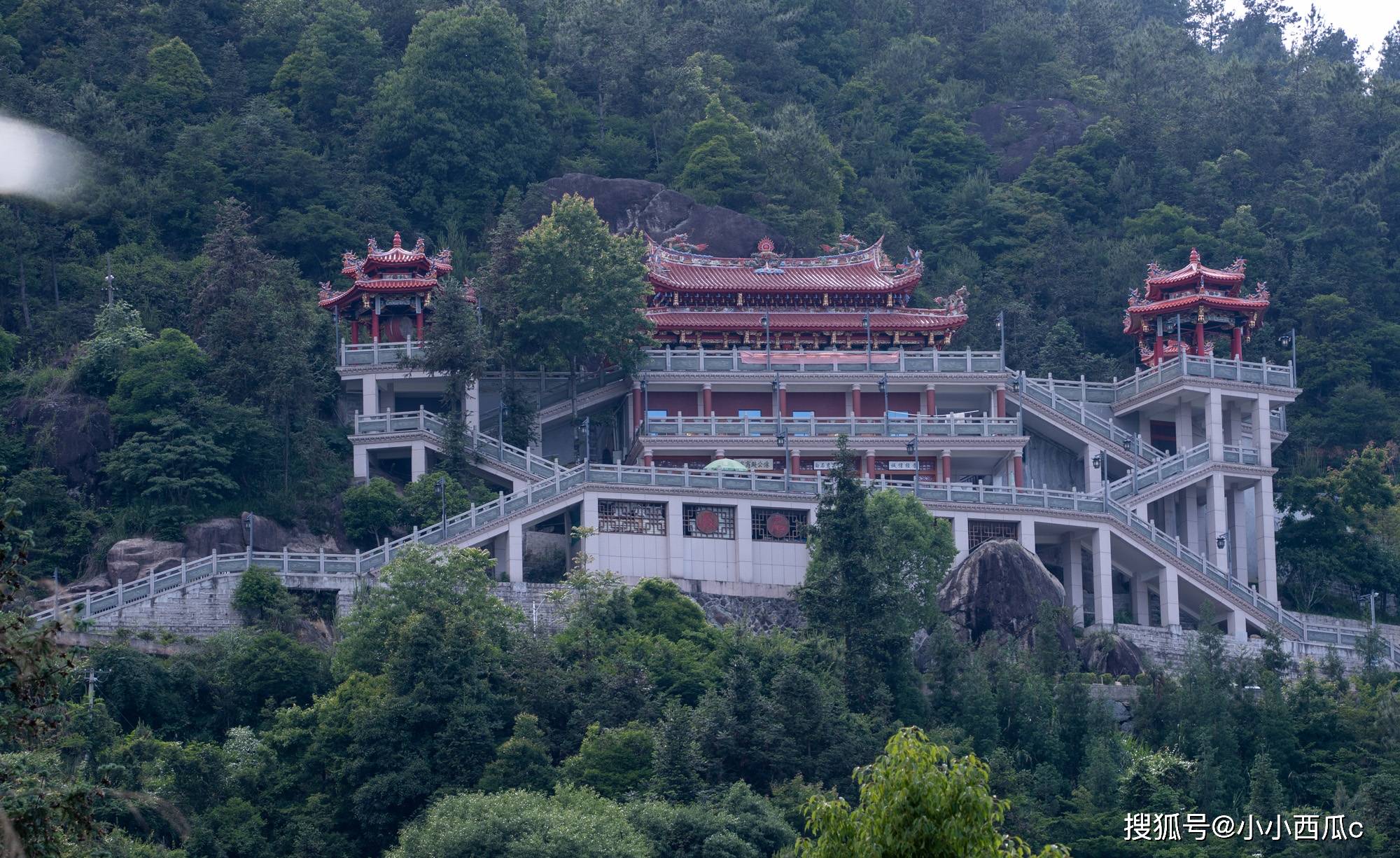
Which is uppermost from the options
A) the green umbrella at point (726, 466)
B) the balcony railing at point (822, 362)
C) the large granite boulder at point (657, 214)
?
the large granite boulder at point (657, 214)

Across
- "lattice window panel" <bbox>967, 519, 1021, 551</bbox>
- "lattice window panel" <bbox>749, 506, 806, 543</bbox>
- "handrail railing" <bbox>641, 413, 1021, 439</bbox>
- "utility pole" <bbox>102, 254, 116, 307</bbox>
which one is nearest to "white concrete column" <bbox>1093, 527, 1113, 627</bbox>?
"lattice window panel" <bbox>967, 519, 1021, 551</bbox>

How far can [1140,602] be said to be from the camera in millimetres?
60469

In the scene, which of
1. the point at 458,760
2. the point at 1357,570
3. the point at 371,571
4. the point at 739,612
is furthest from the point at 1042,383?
the point at 458,760

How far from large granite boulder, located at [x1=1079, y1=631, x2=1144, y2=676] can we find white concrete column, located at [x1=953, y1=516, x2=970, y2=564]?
5255 mm

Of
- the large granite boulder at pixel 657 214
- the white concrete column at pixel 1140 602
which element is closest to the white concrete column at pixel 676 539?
the white concrete column at pixel 1140 602

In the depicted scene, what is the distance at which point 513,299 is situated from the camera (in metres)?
63.1

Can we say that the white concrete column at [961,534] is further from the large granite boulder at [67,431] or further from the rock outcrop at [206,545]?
the large granite boulder at [67,431]

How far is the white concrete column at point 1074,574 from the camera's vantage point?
59125mm

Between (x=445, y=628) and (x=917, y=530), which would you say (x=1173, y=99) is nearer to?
(x=917, y=530)

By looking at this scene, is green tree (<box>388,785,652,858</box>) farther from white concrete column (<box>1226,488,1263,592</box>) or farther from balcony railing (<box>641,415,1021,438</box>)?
white concrete column (<box>1226,488,1263,592</box>)

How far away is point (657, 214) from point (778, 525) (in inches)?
864

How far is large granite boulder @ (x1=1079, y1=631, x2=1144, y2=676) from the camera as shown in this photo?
53.8 metres

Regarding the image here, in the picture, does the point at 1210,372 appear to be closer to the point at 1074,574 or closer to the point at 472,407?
the point at 1074,574

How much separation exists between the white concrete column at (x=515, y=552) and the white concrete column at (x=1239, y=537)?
2176 cm
